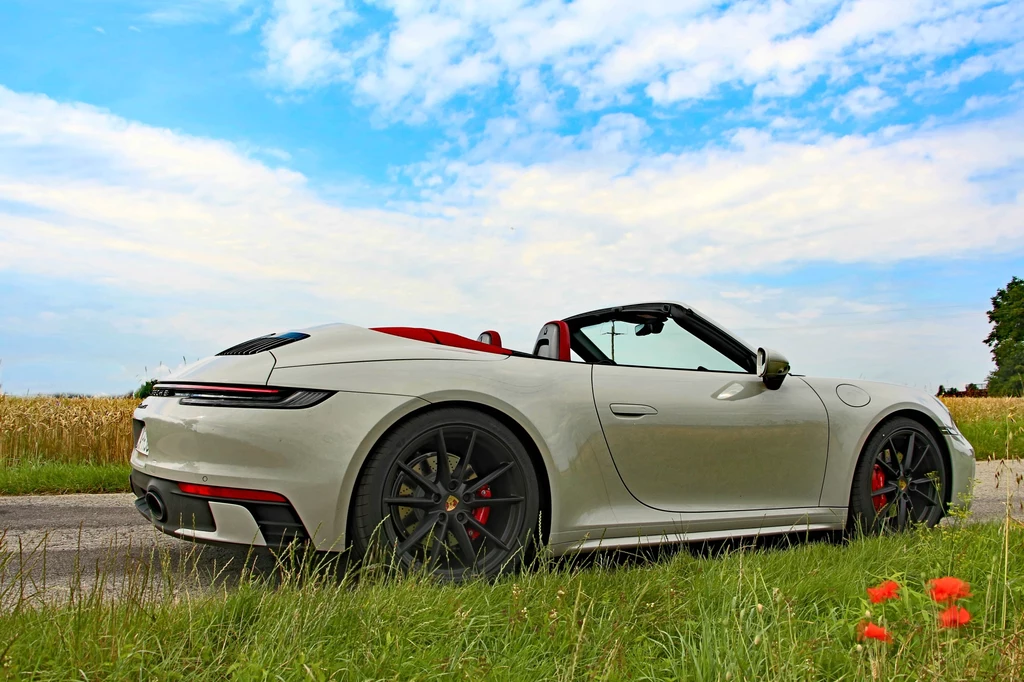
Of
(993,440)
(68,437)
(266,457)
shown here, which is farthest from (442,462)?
(993,440)

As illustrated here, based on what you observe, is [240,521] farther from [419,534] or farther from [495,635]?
[495,635]

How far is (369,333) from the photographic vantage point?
3.66m

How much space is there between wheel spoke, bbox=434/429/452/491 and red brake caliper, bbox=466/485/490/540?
7.2 inches

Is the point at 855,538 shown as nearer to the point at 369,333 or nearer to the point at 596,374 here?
the point at 596,374

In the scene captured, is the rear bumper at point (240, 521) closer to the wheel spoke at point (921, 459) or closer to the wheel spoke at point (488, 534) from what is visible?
the wheel spoke at point (488, 534)

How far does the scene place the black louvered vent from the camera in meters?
3.62

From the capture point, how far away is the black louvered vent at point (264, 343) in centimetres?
362

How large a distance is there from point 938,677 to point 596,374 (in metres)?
2.07

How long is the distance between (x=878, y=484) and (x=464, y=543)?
2.93 meters

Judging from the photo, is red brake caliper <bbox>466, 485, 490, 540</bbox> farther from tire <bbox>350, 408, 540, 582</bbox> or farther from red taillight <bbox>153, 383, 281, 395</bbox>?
red taillight <bbox>153, 383, 281, 395</bbox>

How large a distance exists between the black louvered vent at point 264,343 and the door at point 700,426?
1.45m

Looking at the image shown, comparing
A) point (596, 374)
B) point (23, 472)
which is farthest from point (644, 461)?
point (23, 472)

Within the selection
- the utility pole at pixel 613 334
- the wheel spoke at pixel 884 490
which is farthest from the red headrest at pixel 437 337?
the wheel spoke at pixel 884 490

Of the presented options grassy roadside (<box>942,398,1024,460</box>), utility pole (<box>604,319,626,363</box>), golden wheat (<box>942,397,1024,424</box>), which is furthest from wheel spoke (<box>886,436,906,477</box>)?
golden wheat (<box>942,397,1024,424</box>)
